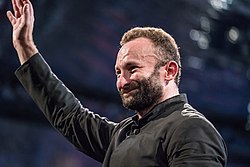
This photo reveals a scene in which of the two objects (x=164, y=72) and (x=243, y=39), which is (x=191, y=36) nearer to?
(x=243, y=39)

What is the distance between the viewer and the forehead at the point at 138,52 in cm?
110

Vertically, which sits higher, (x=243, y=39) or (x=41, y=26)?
(x=41, y=26)

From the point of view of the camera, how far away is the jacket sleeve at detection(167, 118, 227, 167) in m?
0.93

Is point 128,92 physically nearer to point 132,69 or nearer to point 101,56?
point 132,69

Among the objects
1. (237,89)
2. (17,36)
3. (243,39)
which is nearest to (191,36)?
(243,39)

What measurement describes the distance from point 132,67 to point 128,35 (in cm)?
11

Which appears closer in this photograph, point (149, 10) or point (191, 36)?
point (149, 10)

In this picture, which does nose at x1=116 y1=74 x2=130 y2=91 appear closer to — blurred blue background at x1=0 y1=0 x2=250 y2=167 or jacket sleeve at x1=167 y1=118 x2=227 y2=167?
jacket sleeve at x1=167 y1=118 x2=227 y2=167

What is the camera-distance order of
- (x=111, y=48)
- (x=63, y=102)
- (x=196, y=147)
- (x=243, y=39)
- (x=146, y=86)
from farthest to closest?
(x=243, y=39)
(x=111, y=48)
(x=63, y=102)
(x=146, y=86)
(x=196, y=147)

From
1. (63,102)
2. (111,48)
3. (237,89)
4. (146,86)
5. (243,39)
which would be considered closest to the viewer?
(146,86)

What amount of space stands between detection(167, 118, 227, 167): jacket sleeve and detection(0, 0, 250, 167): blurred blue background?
8.16 feet

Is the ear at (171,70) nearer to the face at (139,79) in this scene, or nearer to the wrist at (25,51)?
the face at (139,79)

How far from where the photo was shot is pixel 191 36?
409 centimetres

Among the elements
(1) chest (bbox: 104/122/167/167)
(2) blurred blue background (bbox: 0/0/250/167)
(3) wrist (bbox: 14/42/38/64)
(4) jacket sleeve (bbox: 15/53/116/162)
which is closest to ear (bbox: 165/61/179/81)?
(1) chest (bbox: 104/122/167/167)
